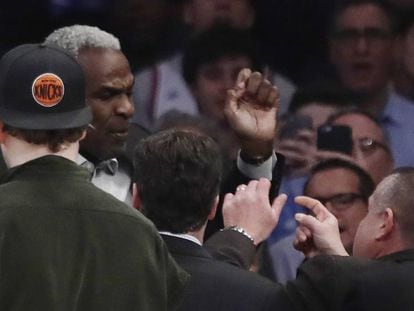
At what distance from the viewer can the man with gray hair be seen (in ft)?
13.7

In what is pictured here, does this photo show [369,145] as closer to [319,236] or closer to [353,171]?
[353,171]

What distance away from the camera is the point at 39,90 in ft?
9.66

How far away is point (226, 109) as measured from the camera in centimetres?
398

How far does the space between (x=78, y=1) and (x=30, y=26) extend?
7.7 inches

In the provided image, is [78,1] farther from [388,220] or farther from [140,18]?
[388,220]

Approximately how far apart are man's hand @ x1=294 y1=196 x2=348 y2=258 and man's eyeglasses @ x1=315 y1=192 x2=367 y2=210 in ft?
3.53

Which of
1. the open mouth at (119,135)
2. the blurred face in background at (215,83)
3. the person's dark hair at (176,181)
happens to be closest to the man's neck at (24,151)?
the person's dark hair at (176,181)

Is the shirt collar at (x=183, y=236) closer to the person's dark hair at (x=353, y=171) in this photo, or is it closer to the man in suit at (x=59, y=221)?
the man in suit at (x=59, y=221)

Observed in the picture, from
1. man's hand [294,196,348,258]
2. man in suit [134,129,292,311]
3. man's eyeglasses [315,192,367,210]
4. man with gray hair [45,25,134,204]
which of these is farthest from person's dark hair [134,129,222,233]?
man's eyeglasses [315,192,367,210]

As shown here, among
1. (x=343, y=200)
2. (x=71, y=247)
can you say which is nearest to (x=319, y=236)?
(x=71, y=247)

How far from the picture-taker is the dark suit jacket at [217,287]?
325 cm

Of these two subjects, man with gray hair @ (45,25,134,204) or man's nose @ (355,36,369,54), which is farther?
man's nose @ (355,36,369,54)

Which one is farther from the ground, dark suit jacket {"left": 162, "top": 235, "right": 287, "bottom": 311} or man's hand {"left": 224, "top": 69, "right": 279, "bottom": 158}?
man's hand {"left": 224, "top": 69, "right": 279, "bottom": 158}

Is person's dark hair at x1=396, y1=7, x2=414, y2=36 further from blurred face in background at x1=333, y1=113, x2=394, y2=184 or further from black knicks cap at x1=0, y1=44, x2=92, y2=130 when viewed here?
black knicks cap at x1=0, y1=44, x2=92, y2=130
